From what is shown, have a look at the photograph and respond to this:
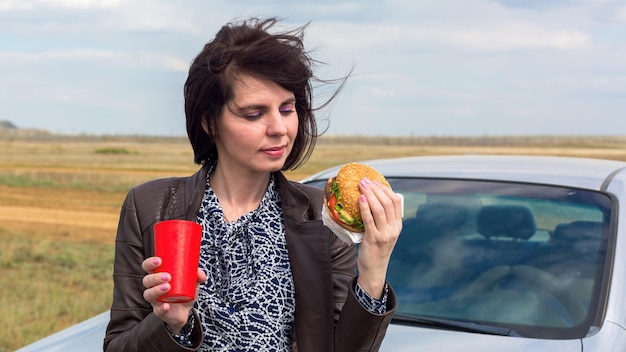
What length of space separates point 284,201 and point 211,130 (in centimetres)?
27

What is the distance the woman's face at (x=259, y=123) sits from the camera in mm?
2186

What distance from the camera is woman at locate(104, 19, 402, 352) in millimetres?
2162

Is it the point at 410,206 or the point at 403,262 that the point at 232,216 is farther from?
the point at 410,206

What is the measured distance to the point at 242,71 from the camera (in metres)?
2.23

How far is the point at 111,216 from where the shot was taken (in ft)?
65.8

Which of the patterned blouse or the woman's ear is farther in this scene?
the woman's ear

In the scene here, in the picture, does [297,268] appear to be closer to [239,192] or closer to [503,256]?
[239,192]

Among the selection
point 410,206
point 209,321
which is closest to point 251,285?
point 209,321

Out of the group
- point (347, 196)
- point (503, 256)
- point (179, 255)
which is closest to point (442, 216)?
point (503, 256)

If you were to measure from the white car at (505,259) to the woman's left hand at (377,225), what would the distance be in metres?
0.80

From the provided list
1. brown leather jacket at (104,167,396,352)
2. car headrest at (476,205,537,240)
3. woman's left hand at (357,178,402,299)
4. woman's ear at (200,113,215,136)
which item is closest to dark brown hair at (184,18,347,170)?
woman's ear at (200,113,215,136)

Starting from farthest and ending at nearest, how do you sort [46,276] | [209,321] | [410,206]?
[46,276] → [410,206] → [209,321]

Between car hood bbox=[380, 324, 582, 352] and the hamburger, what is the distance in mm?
816

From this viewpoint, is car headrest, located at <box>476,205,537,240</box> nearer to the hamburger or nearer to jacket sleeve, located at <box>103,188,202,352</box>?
the hamburger
